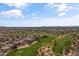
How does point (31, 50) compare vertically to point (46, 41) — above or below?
below

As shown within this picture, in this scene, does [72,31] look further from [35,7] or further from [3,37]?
[3,37]

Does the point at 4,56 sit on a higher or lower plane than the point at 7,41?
lower

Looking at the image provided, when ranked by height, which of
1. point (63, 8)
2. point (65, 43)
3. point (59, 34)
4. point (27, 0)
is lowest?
point (65, 43)

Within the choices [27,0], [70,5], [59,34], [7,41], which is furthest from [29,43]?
[70,5]

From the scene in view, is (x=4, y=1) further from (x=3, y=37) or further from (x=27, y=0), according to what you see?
(x=3, y=37)

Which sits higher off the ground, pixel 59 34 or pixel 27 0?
pixel 27 0

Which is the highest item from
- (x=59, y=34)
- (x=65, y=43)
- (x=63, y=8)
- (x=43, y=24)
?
(x=63, y=8)

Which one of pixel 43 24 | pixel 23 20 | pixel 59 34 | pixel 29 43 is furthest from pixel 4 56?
pixel 59 34

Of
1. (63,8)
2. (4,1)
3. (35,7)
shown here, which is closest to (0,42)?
(4,1)
